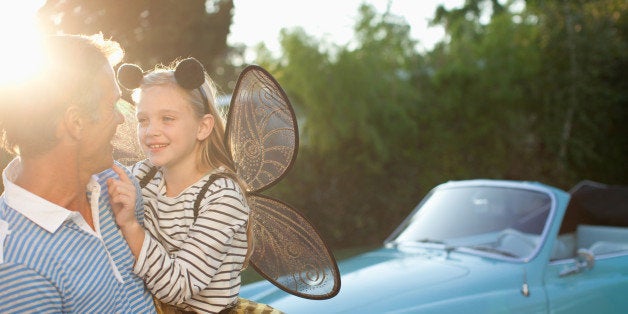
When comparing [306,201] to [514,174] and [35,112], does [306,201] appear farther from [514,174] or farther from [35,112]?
[35,112]

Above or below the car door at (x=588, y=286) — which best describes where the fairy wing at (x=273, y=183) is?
above

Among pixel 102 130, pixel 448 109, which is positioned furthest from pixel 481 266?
pixel 448 109

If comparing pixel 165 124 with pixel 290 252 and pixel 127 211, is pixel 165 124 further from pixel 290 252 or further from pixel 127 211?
pixel 290 252

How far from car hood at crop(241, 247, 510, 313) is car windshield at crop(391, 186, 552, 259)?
265 millimetres

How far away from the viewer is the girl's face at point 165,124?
197 cm

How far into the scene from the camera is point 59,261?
4.81 feet

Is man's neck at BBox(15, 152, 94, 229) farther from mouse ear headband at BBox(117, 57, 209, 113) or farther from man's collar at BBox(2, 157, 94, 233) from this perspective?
mouse ear headband at BBox(117, 57, 209, 113)

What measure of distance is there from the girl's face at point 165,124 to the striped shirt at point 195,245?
115mm

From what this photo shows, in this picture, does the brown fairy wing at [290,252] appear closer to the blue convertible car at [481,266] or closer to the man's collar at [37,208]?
the man's collar at [37,208]

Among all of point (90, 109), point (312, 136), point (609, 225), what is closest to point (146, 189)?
point (90, 109)

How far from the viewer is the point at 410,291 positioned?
3.50 m

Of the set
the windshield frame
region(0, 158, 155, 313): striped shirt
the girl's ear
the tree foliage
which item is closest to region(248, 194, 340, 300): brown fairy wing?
the girl's ear

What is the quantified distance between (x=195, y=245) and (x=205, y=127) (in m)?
0.44

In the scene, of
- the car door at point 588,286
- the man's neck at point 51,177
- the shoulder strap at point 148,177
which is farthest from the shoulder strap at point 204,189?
the car door at point 588,286
